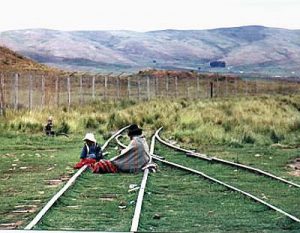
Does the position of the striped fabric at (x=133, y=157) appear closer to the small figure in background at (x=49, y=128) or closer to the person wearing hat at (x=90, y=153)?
the person wearing hat at (x=90, y=153)

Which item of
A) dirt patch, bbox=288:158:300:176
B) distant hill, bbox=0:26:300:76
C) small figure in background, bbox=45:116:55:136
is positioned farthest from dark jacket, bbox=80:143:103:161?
distant hill, bbox=0:26:300:76

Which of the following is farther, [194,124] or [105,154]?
[194,124]

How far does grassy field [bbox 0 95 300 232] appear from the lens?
8.10m

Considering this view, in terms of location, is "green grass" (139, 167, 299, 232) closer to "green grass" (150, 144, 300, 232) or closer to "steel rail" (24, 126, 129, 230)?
"green grass" (150, 144, 300, 232)

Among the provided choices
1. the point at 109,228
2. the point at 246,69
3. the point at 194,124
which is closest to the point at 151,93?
the point at 194,124

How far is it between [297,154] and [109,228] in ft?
26.8

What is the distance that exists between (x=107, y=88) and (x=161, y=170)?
35.9 ft

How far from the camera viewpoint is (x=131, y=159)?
11828 mm

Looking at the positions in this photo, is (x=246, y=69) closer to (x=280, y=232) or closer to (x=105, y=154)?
(x=105, y=154)

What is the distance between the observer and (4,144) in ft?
53.6

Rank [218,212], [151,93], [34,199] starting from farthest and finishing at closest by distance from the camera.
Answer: [151,93] < [34,199] < [218,212]

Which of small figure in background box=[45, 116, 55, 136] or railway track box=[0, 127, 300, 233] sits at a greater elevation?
railway track box=[0, 127, 300, 233]

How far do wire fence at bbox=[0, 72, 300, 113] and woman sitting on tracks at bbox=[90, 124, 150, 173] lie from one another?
7.87 meters

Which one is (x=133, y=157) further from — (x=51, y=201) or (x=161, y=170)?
(x=51, y=201)
